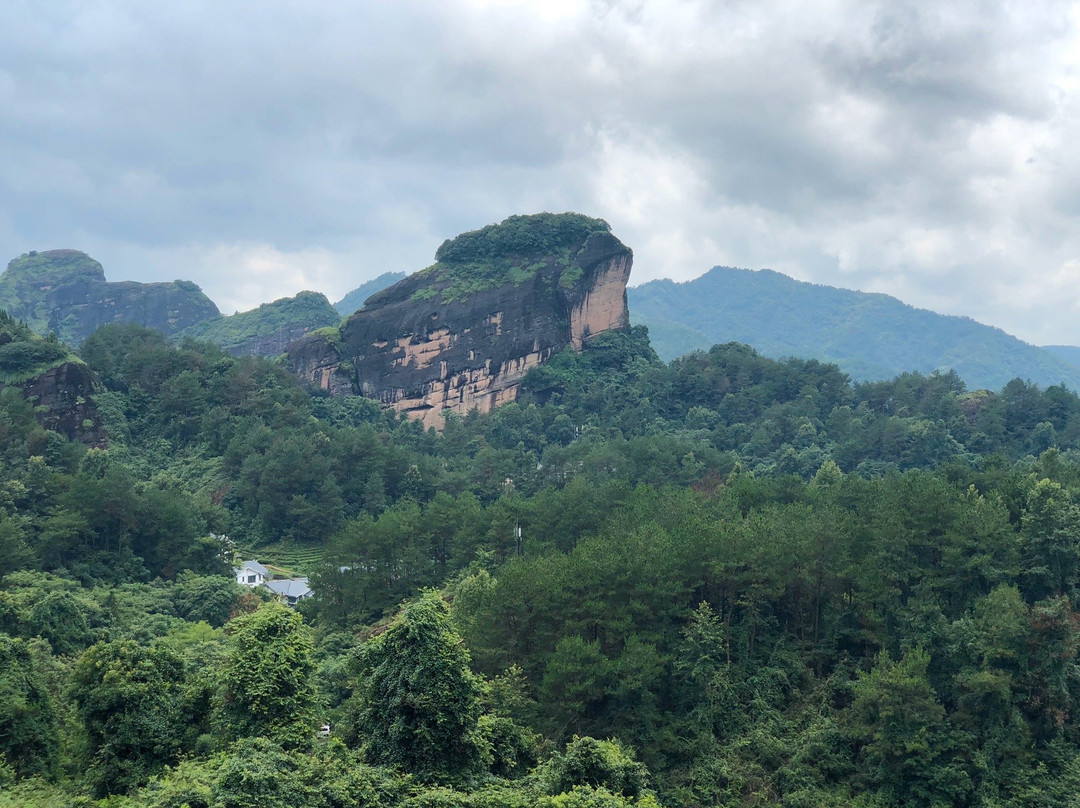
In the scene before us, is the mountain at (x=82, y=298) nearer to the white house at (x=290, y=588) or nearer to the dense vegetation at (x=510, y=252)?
the dense vegetation at (x=510, y=252)

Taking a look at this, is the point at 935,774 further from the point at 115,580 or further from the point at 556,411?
the point at 556,411

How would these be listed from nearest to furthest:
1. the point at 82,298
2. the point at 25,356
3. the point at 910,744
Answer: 1. the point at 910,744
2. the point at 25,356
3. the point at 82,298

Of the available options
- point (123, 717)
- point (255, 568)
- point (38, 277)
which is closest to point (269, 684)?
point (123, 717)

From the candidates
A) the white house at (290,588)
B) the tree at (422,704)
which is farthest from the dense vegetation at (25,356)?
the tree at (422,704)

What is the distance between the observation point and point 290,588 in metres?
42.7

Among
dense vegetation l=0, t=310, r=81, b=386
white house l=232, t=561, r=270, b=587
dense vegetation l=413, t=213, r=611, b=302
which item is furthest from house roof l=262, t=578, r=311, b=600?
dense vegetation l=413, t=213, r=611, b=302

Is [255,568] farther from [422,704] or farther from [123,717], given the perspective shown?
[422,704]

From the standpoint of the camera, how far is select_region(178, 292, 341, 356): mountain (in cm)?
11881

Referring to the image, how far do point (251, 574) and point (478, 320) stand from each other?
4133cm

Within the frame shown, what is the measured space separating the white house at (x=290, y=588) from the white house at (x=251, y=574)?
55 centimetres

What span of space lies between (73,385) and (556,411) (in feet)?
116

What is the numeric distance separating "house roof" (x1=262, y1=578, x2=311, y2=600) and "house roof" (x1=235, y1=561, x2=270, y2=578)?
947 mm

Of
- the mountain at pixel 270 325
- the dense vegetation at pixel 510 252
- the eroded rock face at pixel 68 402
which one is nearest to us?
the eroded rock face at pixel 68 402

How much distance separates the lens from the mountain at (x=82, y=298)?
5069 inches
